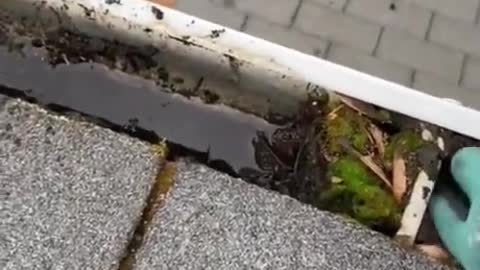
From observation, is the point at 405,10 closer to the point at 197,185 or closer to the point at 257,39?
the point at 257,39

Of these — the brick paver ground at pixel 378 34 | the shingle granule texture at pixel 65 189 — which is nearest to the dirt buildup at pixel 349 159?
the brick paver ground at pixel 378 34

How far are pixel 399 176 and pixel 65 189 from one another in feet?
2.61

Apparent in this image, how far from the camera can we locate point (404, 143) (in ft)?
8.66

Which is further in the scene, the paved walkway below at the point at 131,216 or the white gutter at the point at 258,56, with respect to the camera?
the white gutter at the point at 258,56

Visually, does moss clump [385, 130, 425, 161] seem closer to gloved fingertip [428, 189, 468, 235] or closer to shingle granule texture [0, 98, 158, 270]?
gloved fingertip [428, 189, 468, 235]

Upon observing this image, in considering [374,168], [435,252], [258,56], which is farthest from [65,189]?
[435,252]

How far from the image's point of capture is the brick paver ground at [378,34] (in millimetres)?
2865

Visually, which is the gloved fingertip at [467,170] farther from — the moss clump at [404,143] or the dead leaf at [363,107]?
the dead leaf at [363,107]

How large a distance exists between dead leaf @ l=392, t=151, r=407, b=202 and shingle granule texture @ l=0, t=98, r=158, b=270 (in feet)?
1.90

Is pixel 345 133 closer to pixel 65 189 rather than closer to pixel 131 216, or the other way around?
pixel 131 216

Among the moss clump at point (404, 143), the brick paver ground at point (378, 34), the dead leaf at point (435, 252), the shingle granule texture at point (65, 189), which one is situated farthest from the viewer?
the brick paver ground at point (378, 34)

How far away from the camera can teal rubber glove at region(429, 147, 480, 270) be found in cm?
248

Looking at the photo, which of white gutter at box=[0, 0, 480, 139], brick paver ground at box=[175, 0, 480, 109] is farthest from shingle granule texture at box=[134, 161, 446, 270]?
brick paver ground at box=[175, 0, 480, 109]

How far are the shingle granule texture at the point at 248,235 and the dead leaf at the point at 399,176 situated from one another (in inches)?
4.9
